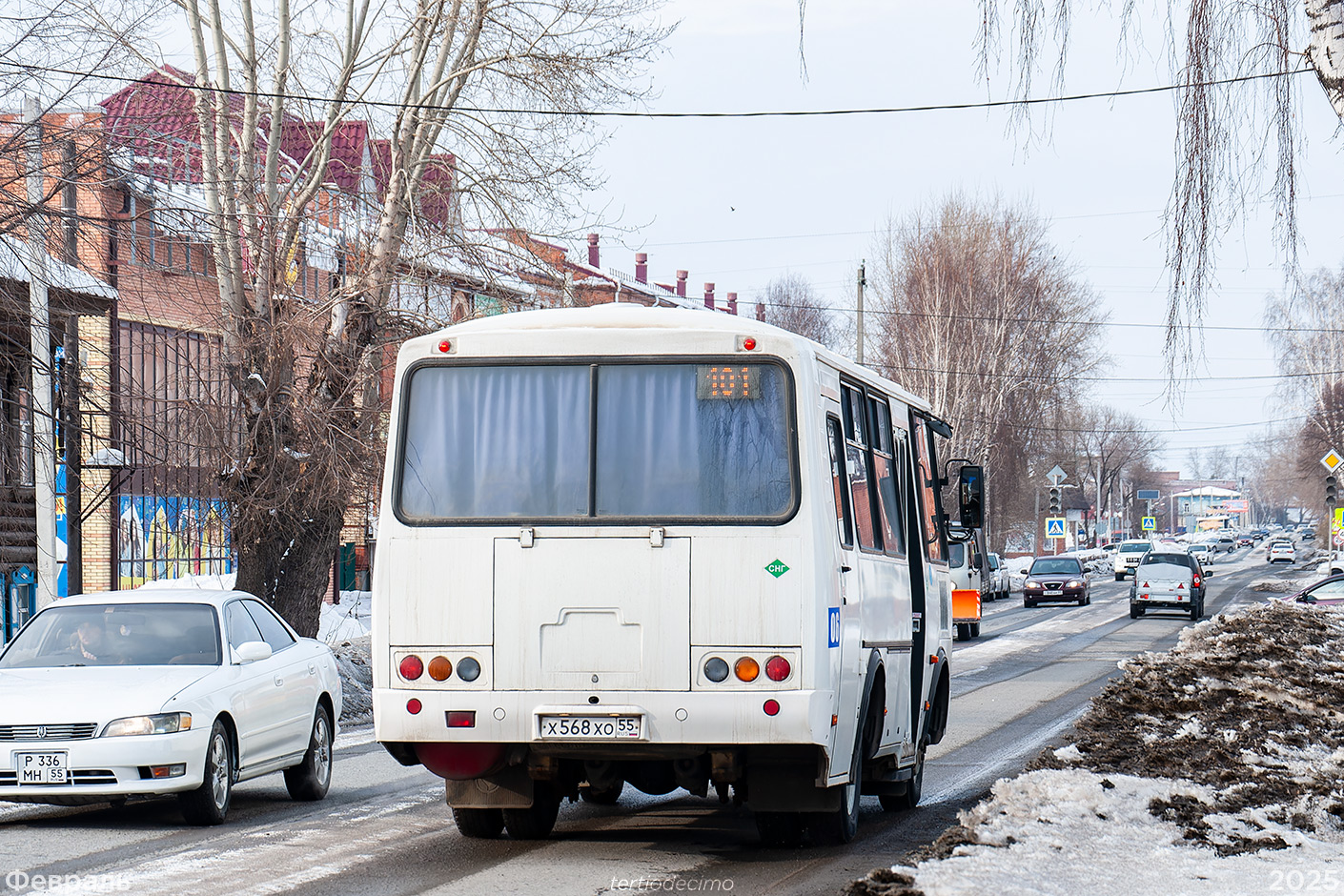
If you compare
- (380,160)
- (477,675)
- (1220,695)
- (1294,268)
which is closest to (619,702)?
(477,675)

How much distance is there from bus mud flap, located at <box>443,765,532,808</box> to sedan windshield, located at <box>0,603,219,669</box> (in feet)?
8.41

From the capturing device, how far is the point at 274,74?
2200 centimetres

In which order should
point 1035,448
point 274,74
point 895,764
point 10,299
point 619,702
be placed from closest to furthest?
point 619,702 → point 895,764 → point 10,299 → point 274,74 → point 1035,448

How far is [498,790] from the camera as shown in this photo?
901 cm

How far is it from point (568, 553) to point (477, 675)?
2.46ft

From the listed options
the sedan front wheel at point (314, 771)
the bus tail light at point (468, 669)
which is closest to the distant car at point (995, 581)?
the sedan front wheel at point (314, 771)

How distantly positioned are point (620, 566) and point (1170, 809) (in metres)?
3.22

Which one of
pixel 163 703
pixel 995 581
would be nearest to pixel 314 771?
pixel 163 703

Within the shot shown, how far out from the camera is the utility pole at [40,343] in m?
13.6

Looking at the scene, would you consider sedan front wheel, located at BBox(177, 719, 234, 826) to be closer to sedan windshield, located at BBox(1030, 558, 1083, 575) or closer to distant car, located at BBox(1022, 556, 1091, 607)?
distant car, located at BBox(1022, 556, 1091, 607)

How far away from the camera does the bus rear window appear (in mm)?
8516

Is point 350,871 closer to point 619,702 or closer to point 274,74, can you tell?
point 619,702

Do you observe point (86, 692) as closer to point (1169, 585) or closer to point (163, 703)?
point (163, 703)

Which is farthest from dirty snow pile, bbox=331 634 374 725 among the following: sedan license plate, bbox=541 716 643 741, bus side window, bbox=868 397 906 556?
sedan license plate, bbox=541 716 643 741
